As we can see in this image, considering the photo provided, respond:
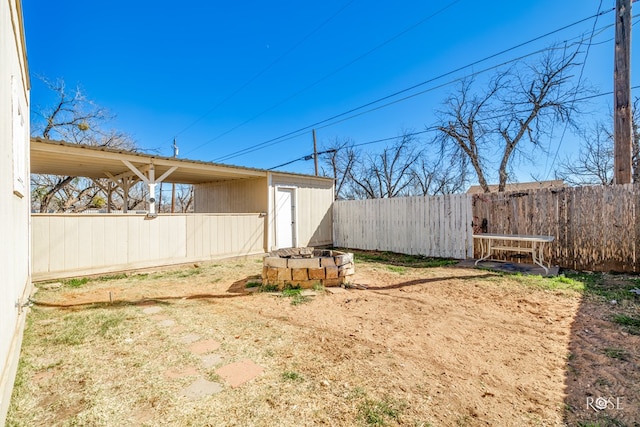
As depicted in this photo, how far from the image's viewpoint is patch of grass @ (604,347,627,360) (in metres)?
2.46

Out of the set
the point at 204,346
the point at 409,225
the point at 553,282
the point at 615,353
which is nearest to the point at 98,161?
the point at 204,346

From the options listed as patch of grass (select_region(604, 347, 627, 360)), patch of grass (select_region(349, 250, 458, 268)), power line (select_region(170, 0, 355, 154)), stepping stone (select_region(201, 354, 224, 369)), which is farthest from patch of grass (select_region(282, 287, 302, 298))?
power line (select_region(170, 0, 355, 154))

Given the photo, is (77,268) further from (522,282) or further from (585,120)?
(585,120)

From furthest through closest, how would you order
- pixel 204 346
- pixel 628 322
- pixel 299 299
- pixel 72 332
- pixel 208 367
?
pixel 299 299
pixel 628 322
pixel 72 332
pixel 204 346
pixel 208 367

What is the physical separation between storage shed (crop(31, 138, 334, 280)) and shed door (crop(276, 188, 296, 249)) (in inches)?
1.3

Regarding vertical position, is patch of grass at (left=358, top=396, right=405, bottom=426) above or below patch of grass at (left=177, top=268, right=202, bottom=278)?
above

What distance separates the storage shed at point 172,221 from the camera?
18.5 ft

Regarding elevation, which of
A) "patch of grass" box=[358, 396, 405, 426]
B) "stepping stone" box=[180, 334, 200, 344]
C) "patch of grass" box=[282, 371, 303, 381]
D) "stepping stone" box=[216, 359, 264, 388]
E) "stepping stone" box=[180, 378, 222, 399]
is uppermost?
"patch of grass" box=[358, 396, 405, 426]

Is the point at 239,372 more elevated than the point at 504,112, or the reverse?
the point at 504,112

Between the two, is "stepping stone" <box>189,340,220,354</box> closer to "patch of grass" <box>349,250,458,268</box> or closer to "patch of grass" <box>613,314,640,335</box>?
"patch of grass" <box>613,314,640,335</box>

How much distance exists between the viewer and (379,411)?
1796 millimetres

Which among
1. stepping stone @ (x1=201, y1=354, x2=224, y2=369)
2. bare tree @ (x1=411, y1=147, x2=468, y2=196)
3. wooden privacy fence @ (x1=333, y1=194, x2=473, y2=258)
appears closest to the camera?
stepping stone @ (x1=201, y1=354, x2=224, y2=369)

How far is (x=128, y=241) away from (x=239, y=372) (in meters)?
5.47

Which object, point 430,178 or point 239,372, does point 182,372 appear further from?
point 430,178
